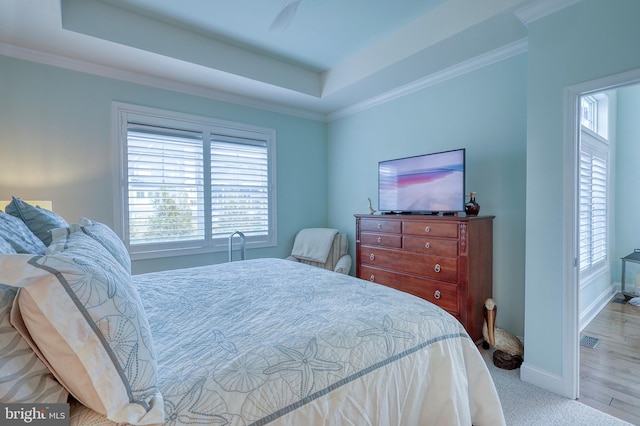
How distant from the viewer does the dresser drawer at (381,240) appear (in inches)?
119

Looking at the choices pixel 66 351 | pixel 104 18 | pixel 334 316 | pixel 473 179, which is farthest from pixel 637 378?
pixel 104 18

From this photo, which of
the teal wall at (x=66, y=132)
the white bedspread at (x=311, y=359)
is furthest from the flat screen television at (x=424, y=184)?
the teal wall at (x=66, y=132)

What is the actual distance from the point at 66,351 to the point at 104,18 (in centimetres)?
286

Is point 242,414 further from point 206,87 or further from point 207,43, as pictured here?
point 206,87

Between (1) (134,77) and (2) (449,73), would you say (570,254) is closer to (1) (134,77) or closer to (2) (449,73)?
(2) (449,73)

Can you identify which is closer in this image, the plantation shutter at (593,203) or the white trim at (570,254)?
the white trim at (570,254)

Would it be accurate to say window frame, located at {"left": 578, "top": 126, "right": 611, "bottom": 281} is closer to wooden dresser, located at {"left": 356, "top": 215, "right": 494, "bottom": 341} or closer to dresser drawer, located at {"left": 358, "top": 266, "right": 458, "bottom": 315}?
wooden dresser, located at {"left": 356, "top": 215, "right": 494, "bottom": 341}

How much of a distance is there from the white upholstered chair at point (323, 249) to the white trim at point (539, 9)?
2826mm

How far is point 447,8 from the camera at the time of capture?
2.43m

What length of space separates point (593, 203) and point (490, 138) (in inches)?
66.1

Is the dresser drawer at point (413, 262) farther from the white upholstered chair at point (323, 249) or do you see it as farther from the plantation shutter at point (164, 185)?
the plantation shutter at point (164, 185)

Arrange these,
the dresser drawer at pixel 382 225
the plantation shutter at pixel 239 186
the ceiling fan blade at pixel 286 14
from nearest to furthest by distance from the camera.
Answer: the ceiling fan blade at pixel 286 14
the dresser drawer at pixel 382 225
the plantation shutter at pixel 239 186

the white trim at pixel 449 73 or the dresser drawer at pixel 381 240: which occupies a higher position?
the white trim at pixel 449 73

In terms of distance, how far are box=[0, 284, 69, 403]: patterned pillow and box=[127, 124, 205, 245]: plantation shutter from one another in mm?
2729
